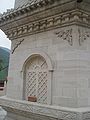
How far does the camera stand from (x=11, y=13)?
5.21m

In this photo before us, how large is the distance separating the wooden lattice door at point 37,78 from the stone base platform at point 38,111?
1.00 feet

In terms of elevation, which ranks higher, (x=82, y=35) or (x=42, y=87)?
(x=82, y=35)

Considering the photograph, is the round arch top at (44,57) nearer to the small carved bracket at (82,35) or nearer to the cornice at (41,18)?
the cornice at (41,18)

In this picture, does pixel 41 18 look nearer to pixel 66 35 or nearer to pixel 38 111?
pixel 66 35

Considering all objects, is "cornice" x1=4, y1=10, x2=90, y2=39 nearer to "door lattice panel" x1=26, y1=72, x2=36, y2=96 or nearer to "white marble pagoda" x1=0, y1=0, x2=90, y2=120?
"white marble pagoda" x1=0, y1=0, x2=90, y2=120

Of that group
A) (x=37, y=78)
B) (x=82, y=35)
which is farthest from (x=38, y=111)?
→ (x=82, y=35)

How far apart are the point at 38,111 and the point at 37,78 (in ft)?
2.88

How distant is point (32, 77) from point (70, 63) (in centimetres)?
133

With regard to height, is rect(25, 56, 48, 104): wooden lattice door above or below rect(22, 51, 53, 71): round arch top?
below

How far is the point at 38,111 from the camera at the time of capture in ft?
14.4

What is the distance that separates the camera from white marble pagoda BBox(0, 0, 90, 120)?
407 cm

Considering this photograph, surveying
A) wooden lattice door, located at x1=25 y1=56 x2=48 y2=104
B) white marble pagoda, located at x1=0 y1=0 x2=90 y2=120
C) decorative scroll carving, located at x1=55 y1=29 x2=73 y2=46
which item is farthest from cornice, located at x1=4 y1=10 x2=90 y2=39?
wooden lattice door, located at x1=25 y1=56 x2=48 y2=104

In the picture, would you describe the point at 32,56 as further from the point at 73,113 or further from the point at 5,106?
the point at 73,113

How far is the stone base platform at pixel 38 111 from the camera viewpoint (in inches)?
149
